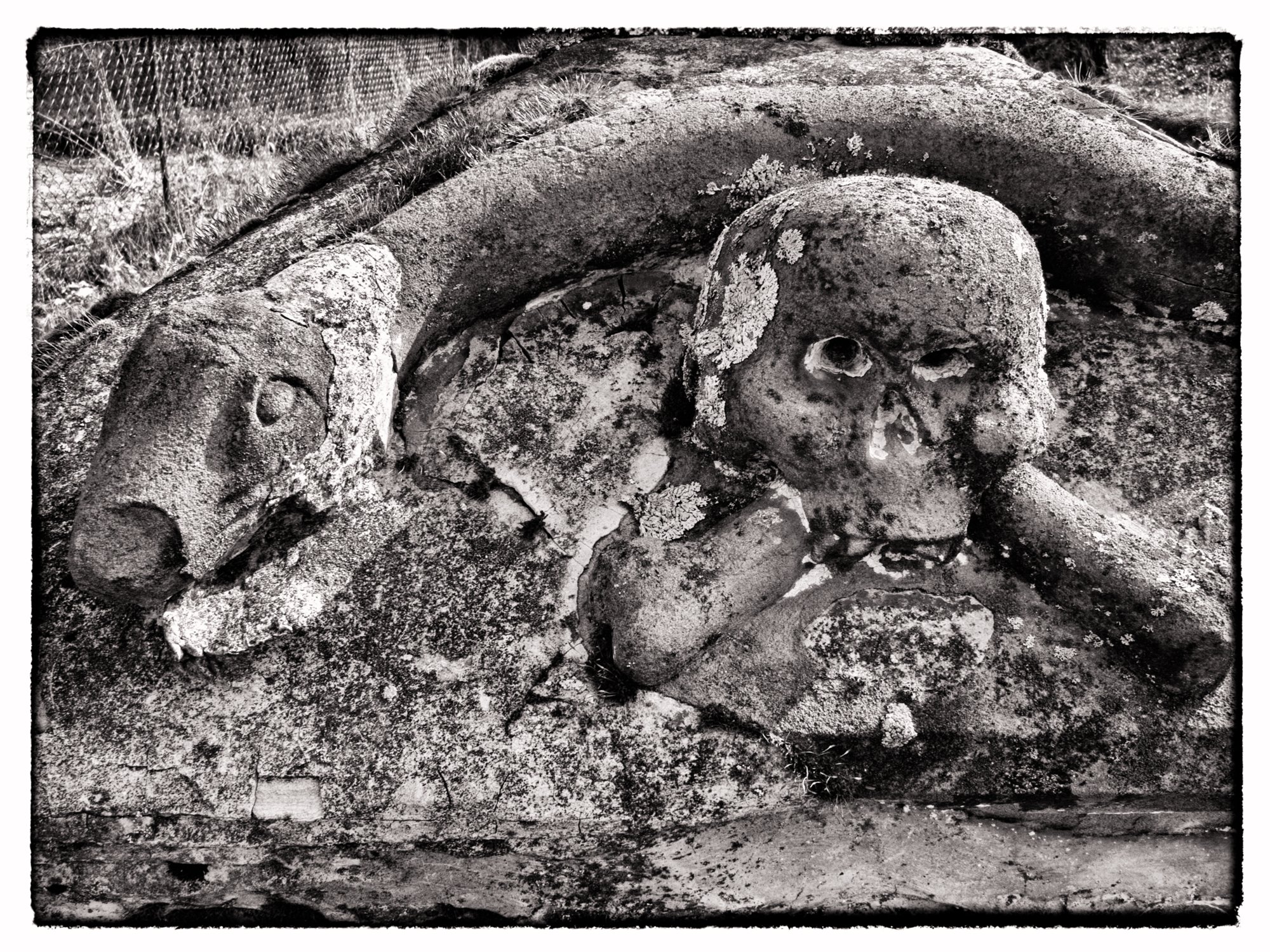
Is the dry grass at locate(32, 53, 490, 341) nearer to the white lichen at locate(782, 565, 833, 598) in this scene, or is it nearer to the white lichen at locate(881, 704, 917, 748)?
the white lichen at locate(782, 565, 833, 598)

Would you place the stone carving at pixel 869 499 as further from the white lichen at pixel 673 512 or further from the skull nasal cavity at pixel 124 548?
the skull nasal cavity at pixel 124 548

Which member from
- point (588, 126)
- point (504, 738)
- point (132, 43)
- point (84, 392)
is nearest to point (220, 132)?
point (132, 43)

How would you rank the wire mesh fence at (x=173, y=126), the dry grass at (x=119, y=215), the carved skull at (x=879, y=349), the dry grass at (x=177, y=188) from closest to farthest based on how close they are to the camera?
1. the carved skull at (x=879, y=349)
2. the dry grass at (x=177, y=188)
3. the dry grass at (x=119, y=215)
4. the wire mesh fence at (x=173, y=126)

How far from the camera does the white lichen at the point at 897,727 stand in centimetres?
188

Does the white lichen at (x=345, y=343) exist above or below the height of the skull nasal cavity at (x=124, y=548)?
above

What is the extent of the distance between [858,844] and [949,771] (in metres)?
0.27

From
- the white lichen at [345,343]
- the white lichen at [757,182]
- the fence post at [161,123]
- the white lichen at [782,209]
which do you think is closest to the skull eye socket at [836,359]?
the white lichen at [782,209]

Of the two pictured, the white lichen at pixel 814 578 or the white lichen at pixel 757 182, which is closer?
the white lichen at pixel 814 578

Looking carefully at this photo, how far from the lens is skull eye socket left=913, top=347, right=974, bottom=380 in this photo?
177 centimetres

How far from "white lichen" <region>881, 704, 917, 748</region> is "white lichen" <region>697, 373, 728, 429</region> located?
0.65 meters

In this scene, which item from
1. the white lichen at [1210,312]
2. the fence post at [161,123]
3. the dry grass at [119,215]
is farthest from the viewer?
the fence post at [161,123]

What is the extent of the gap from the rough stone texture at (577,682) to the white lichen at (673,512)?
0.11ft

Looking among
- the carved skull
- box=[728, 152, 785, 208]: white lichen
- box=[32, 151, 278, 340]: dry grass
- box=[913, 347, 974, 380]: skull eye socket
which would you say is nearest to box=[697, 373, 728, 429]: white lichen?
the carved skull

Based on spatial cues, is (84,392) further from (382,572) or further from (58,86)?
(58,86)
